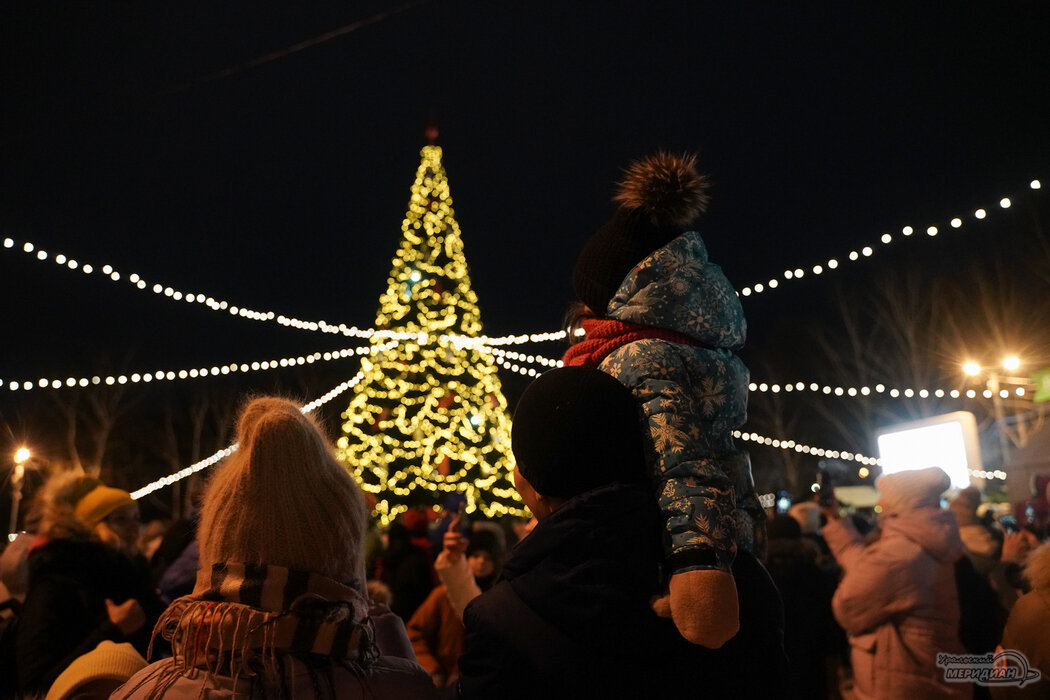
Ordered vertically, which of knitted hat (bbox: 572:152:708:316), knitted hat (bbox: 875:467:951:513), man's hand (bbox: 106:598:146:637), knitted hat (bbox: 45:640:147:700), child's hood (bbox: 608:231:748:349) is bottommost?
knitted hat (bbox: 45:640:147:700)

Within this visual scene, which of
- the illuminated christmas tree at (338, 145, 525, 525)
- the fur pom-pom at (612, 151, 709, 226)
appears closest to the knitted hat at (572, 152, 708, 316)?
the fur pom-pom at (612, 151, 709, 226)

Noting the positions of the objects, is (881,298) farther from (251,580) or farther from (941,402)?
(251,580)

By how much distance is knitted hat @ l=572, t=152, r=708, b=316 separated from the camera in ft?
7.48

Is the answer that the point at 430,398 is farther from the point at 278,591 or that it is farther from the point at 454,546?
the point at 278,591

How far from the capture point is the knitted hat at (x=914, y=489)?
4.63 meters

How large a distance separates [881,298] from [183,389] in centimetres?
2923

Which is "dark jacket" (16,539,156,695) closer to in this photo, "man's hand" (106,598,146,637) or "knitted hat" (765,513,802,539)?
"man's hand" (106,598,146,637)

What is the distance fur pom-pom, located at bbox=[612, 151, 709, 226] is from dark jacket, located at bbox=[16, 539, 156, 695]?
2479 mm

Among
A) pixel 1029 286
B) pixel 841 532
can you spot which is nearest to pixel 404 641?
pixel 841 532

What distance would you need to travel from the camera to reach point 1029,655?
11.8 feet

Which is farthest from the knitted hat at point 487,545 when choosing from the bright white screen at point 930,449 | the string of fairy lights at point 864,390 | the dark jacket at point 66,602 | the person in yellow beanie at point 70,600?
the bright white screen at point 930,449

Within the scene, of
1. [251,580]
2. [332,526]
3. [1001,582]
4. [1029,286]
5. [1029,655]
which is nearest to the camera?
[251,580]

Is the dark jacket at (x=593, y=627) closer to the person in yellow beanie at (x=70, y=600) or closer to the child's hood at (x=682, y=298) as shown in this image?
the child's hood at (x=682, y=298)

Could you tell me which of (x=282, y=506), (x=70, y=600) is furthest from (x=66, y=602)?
(x=282, y=506)
